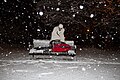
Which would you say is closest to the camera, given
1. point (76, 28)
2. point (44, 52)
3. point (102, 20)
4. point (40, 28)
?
point (44, 52)

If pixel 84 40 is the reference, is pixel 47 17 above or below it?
above

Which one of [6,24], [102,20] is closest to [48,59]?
→ [102,20]

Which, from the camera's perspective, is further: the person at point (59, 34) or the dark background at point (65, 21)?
the dark background at point (65, 21)

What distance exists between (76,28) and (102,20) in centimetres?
282

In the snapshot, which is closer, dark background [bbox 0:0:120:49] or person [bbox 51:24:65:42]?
person [bbox 51:24:65:42]

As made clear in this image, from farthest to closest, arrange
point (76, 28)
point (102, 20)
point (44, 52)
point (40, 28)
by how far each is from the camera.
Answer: point (40, 28), point (76, 28), point (102, 20), point (44, 52)

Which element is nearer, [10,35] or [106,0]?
[106,0]

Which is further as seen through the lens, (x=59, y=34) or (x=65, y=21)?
(x=65, y=21)

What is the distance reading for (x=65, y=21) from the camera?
91.5ft

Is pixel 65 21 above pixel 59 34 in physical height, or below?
above

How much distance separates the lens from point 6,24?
104ft

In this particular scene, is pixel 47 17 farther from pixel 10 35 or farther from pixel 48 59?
pixel 48 59

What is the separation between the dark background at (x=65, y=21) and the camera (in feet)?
89.1

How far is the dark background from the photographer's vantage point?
2717 centimetres
